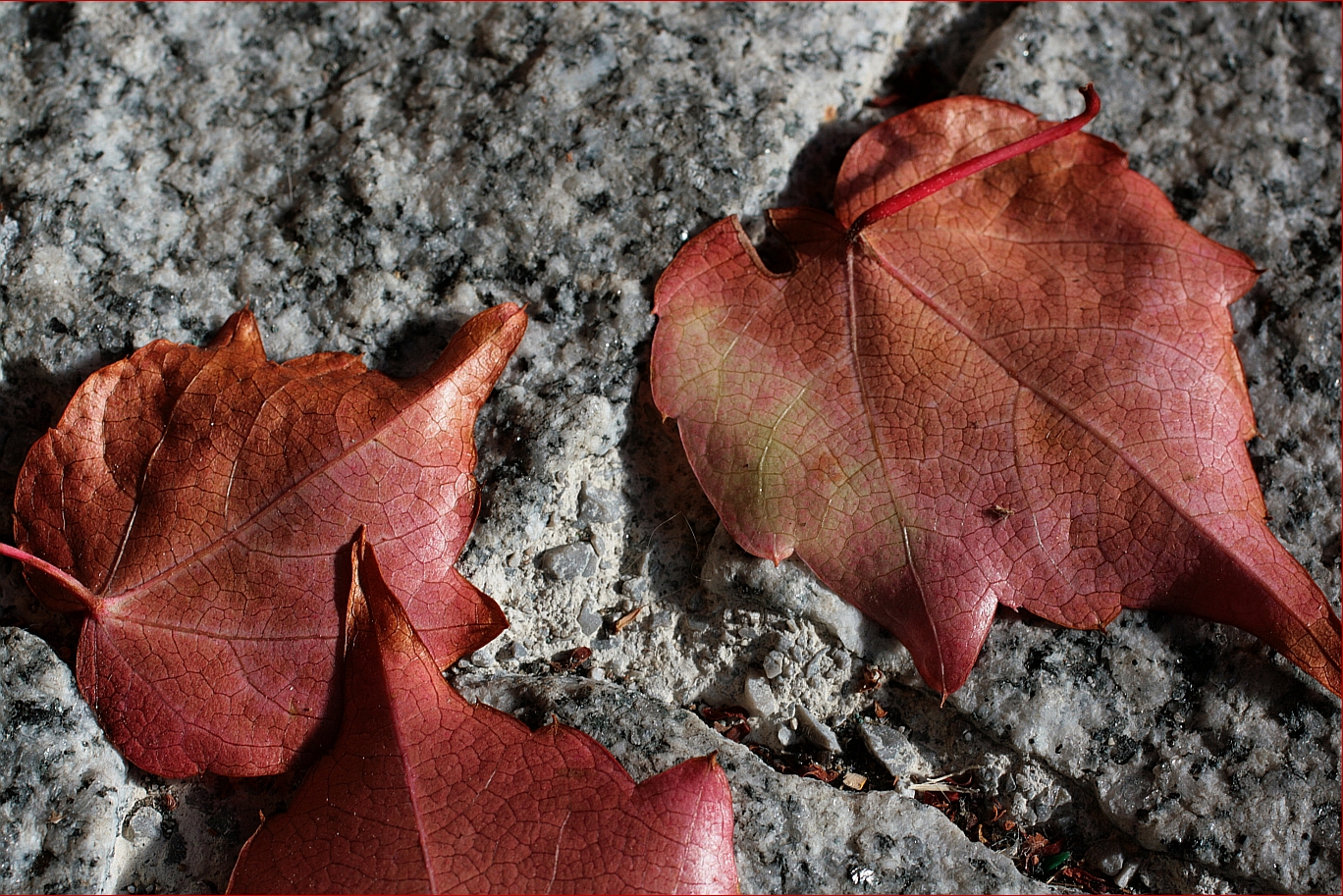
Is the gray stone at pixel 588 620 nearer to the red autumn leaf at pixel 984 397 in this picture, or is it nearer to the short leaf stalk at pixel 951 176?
the red autumn leaf at pixel 984 397

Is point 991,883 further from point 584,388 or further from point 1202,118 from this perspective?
point 1202,118

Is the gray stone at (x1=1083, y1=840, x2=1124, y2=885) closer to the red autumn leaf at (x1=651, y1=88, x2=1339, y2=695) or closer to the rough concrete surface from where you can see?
the rough concrete surface

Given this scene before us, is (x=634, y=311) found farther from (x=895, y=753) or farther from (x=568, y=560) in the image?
(x=895, y=753)

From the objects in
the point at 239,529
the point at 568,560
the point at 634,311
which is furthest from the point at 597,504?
the point at 239,529

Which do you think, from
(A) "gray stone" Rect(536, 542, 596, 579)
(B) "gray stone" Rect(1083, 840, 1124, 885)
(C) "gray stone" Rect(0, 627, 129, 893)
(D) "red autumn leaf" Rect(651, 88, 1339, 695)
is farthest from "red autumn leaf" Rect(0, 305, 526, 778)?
(B) "gray stone" Rect(1083, 840, 1124, 885)

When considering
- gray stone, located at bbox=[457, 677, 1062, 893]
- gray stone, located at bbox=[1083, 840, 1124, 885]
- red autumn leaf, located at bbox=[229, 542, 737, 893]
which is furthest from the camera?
gray stone, located at bbox=[1083, 840, 1124, 885]

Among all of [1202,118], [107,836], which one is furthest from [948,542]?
[107,836]

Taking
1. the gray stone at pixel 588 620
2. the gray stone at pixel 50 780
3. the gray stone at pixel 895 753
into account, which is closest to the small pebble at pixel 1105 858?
the gray stone at pixel 895 753
